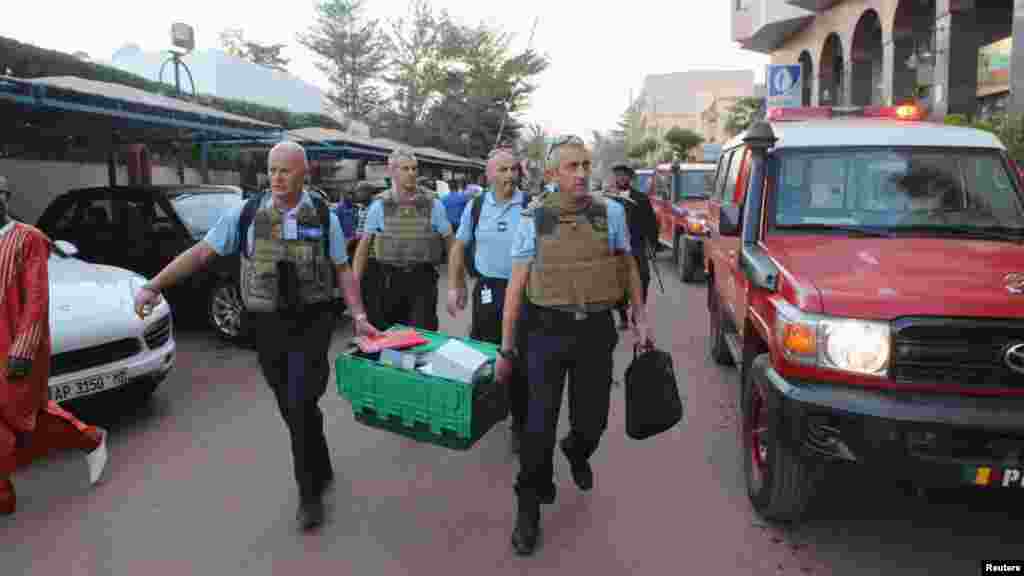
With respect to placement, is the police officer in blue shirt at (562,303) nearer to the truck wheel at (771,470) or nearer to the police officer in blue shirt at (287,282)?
the truck wheel at (771,470)

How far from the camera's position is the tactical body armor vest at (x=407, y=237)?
16.1 feet

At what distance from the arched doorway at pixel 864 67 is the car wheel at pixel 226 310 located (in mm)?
19861

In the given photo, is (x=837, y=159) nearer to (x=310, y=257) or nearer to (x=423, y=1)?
(x=310, y=257)

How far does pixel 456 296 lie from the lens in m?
4.77

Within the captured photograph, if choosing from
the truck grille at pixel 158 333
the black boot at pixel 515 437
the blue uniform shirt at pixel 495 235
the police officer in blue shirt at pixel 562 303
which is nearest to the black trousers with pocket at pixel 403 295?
the blue uniform shirt at pixel 495 235

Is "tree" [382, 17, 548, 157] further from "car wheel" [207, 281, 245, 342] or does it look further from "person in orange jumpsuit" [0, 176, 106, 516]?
"person in orange jumpsuit" [0, 176, 106, 516]

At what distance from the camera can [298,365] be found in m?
3.57

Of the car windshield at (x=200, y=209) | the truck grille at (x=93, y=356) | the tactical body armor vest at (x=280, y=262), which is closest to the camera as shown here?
the tactical body armor vest at (x=280, y=262)

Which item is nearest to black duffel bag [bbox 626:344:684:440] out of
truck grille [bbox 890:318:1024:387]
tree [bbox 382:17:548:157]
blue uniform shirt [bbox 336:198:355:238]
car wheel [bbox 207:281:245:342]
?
truck grille [bbox 890:318:1024:387]

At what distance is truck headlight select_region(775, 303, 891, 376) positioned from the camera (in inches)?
115

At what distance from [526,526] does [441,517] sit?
536 millimetres

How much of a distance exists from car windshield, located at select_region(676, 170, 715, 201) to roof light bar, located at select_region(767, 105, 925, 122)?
7.19m

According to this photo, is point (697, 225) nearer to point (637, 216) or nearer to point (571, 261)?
point (637, 216)

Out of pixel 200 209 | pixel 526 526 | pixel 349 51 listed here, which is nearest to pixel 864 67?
pixel 200 209
